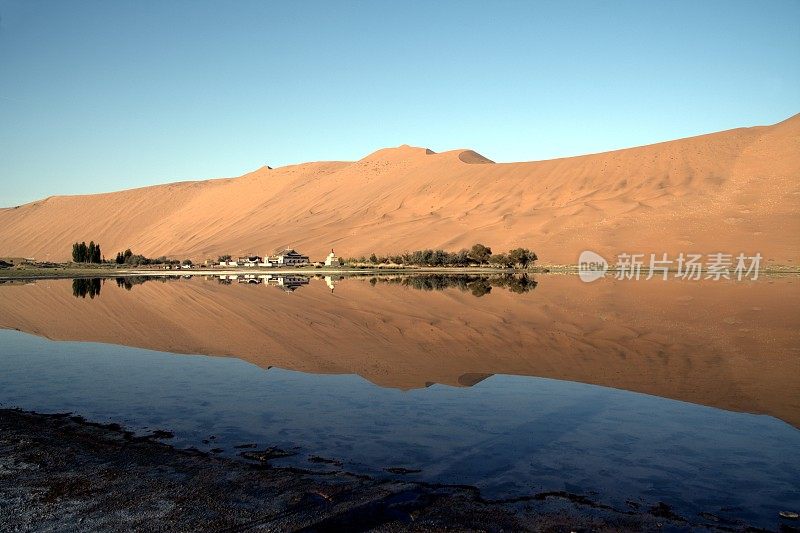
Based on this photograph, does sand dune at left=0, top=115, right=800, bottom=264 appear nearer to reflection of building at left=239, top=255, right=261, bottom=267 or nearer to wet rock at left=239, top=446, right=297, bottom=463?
reflection of building at left=239, top=255, right=261, bottom=267

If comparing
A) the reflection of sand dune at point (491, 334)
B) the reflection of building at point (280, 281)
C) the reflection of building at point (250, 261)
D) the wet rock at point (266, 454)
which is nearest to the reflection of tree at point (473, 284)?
the reflection of sand dune at point (491, 334)

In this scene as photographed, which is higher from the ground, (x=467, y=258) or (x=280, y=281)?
(x=467, y=258)

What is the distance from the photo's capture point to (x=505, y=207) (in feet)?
346

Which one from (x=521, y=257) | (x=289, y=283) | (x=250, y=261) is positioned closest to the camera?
(x=289, y=283)

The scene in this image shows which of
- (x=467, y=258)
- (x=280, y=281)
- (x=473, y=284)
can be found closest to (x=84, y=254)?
(x=280, y=281)

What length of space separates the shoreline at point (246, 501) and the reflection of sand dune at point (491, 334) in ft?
18.4

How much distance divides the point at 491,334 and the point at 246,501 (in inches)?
569

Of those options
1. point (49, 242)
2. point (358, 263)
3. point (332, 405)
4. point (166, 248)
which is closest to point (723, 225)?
point (358, 263)

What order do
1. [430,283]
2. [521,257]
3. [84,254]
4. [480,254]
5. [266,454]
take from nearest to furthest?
1. [266,454]
2. [430,283]
3. [521,257]
4. [480,254]
5. [84,254]

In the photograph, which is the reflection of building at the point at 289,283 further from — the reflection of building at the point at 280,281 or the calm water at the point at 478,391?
the calm water at the point at 478,391

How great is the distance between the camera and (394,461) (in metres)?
7.96

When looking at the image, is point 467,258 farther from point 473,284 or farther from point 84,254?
point 84,254

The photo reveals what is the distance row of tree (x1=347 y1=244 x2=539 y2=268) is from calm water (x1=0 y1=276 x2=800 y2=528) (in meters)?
49.1

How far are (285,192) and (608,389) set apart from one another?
147938 millimetres
